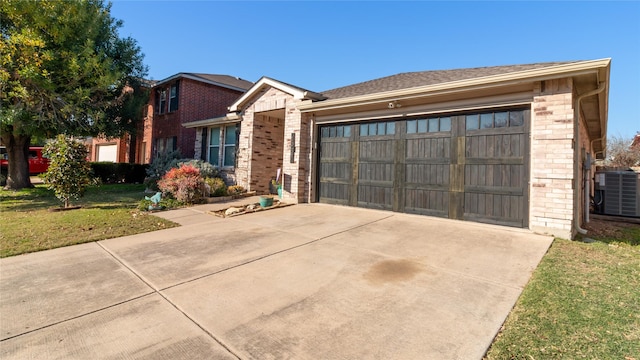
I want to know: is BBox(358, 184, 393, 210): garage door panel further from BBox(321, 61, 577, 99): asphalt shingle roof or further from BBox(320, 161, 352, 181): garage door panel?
BBox(321, 61, 577, 99): asphalt shingle roof

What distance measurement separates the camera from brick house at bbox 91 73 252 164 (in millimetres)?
15531

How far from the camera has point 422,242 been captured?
5000mm

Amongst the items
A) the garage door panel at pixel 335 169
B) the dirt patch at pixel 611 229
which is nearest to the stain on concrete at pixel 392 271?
the garage door panel at pixel 335 169

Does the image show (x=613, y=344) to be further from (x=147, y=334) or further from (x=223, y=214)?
(x=223, y=214)

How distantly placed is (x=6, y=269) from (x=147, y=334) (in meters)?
3.30

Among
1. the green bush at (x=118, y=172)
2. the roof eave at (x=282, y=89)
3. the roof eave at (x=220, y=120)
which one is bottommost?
the green bush at (x=118, y=172)

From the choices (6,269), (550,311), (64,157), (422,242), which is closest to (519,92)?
(422,242)

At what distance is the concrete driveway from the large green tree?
806cm

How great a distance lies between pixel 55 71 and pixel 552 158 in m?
14.6

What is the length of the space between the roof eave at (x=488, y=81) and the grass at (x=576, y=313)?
3.11 meters

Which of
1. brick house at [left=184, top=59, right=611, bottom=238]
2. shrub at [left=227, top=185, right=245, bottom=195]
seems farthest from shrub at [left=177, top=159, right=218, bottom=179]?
brick house at [left=184, top=59, right=611, bottom=238]

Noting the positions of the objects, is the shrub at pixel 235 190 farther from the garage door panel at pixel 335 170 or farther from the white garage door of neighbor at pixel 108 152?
the white garage door of neighbor at pixel 108 152

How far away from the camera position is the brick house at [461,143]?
5266 mm

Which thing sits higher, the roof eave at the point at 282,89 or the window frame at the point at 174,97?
the window frame at the point at 174,97
